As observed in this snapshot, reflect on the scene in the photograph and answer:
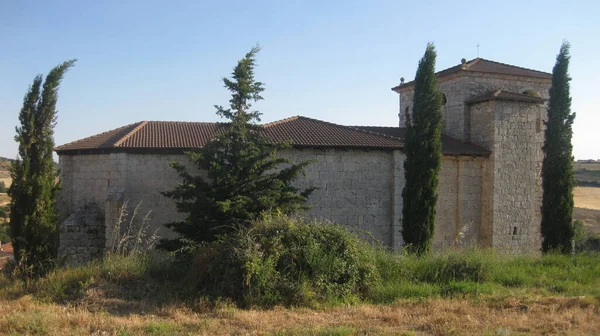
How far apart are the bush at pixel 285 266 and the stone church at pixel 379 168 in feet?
19.6

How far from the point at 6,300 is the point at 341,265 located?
514 centimetres

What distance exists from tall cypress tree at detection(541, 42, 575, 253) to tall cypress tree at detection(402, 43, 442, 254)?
12.9 feet

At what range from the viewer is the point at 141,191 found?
13.7m

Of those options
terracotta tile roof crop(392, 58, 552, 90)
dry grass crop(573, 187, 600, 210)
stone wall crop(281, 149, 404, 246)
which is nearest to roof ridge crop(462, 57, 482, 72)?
terracotta tile roof crop(392, 58, 552, 90)

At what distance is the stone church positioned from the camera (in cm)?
1369

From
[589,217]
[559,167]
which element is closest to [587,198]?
[589,217]

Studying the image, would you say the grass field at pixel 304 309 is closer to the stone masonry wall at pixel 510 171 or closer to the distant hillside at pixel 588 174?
the stone masonry wall at pixel 510 171

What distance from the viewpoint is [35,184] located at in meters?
10.1

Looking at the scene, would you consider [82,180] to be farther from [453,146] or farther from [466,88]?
[466,88]

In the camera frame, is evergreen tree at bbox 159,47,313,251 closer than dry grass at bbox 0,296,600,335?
No

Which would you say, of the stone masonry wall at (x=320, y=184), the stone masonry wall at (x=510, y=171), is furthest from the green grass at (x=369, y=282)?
the stone masonry wall at (x=510, y=171)

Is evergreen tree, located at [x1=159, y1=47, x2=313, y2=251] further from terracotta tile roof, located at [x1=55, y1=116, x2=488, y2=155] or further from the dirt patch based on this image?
the dirt patch

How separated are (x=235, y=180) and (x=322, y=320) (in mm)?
4563

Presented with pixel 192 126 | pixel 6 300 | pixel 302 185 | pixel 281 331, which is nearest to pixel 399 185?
pixel 302 185
